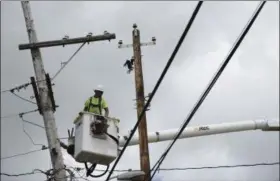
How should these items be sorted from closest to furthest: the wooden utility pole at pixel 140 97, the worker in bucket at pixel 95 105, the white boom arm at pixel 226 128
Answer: the worker in bucket at pixel 95 105
the wooden utility pole at pixel 140 97
the white boom arm at pixel 226 128

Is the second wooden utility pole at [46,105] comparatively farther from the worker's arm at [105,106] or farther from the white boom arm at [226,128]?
the white boom arm at [226,128]

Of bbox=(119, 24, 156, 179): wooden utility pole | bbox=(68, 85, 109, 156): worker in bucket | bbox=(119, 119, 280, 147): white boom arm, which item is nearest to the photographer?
bbox=(68, 85, 109, 156): worker in bucket

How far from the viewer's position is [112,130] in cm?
951

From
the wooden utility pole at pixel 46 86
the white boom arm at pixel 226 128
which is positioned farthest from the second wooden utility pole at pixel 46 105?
the white boom arm at pixel 226 128

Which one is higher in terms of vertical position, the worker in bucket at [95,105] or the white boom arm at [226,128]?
the worker in bucket at [95,105]

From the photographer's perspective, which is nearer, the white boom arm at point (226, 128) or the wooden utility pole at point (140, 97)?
the wooden utility pole at point (140, 97)

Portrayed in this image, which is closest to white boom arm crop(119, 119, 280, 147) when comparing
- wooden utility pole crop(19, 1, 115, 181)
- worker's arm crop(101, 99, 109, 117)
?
wooden utility pole crop(19, 1, 115, 181)

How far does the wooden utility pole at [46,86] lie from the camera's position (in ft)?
36.4

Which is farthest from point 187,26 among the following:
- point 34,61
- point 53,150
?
point 34,61

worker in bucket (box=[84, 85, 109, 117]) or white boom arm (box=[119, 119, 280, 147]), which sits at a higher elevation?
worker in bucket (box=[84, 85, 109, 117])

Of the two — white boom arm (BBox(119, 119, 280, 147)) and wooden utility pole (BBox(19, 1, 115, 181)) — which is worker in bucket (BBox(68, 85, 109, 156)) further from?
white boom arm (BBox(119, 119, 280, 147))

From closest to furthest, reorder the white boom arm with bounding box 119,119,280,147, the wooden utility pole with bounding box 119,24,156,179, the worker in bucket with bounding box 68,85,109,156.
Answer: the worker in bucket with bounding box 68,85,109,156 → the wooden utility pole with bounding box 119,24,156,179 → the white boom arm with bounding box 119,119,280,147

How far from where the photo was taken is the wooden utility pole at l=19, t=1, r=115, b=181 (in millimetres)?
11102

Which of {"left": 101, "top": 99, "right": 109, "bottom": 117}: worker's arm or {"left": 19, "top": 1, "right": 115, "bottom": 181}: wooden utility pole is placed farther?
{"left": 19, "top": 1, "right": 115, "bottom": 181}: wooden utility pole
